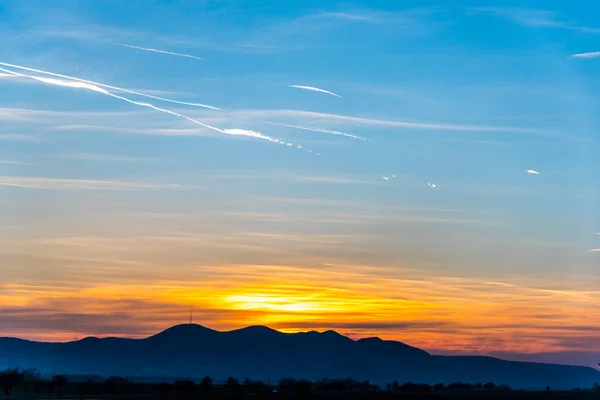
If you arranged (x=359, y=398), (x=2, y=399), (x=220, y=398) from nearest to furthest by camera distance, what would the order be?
(x=2, y=399), (x=220, y=398), (x=359, y=398)

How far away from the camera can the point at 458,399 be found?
181750 mm

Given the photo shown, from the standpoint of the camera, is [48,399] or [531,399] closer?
[48,399]

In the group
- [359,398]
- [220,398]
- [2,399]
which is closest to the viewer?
[2,399]

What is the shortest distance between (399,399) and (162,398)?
44.5 meters

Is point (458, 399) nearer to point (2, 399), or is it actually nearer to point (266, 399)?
point (266, 399)

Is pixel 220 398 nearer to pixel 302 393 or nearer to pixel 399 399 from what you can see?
pixel 302 393

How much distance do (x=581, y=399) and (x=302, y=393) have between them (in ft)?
173

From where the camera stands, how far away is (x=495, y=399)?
177625mm

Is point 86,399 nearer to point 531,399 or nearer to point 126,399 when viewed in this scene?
point 126,399

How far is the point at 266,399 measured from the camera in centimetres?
16788

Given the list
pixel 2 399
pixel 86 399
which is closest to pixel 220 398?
pixel 86 399

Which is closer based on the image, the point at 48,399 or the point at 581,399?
the point at 48,399

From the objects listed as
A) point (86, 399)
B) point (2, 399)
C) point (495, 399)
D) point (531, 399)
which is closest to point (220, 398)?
point (86, 399)

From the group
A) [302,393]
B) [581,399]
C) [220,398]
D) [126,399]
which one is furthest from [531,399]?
[126,399]
